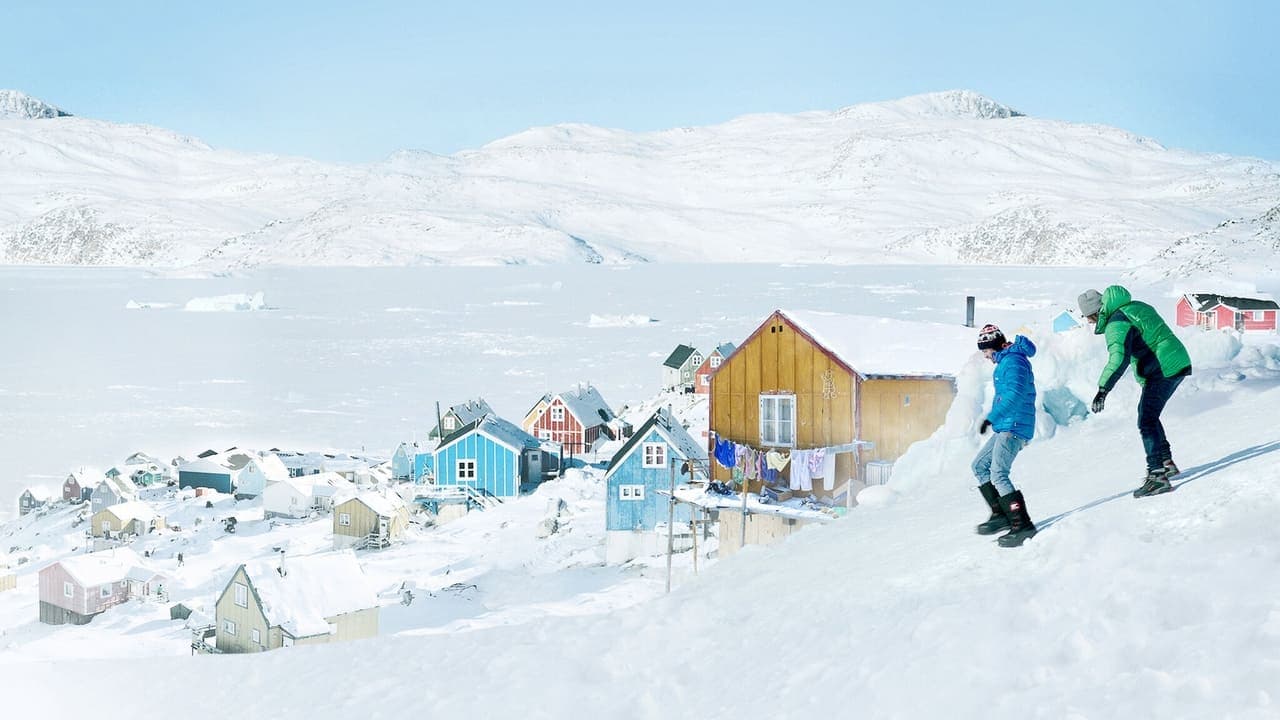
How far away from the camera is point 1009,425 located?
7.05 metres

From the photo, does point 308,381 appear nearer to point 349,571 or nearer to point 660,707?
point 349,571

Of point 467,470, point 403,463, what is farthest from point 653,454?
point 403,463

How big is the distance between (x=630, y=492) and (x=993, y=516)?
81.2 feet

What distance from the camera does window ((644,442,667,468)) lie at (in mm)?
32062

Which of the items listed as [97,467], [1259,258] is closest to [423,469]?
[97,467]

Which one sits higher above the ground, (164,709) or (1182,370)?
(1182,370)

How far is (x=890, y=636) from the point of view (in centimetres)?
626

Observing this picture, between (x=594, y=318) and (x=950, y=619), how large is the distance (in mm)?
119991

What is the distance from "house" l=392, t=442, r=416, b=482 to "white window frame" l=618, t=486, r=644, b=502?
2465 cm

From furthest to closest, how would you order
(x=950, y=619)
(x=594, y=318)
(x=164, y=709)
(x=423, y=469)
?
(x=594, y=318) < (x=423, y=469) < (x=164, y=709) < (x=950, y=619)

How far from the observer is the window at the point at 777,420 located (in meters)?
24.1

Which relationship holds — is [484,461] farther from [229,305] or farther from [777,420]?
[229,305]

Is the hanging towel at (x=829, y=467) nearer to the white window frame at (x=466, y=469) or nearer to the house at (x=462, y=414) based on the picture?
the white window frame at (x=466, y=469)

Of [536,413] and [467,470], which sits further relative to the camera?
[536,413]
